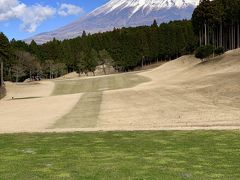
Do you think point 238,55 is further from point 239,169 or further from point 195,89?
point 239,169

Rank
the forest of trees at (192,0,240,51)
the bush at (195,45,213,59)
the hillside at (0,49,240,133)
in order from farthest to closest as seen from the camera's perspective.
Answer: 1. the forest of trees at (192,0,240,51)
2. the bush at (195,45,213,59)
3. the hillside at (0,49,240,133)

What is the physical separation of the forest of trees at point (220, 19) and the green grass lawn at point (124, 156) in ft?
240

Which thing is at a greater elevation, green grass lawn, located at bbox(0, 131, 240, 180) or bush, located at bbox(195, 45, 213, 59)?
green grass lawn, located at bbox(0, 131, 240, 180)

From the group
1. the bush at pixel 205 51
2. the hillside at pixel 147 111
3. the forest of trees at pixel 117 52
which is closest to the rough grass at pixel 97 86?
the bush at pixel 205 51

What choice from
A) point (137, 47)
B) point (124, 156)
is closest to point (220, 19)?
point (137, 47)

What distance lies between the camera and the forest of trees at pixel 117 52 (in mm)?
141000

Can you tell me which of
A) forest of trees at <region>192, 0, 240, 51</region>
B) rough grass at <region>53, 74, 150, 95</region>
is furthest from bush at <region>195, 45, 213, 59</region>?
rough grass at <region>53, 74, 150, 95</region>

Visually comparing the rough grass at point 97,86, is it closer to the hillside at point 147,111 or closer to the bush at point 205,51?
the bush at point 205,51

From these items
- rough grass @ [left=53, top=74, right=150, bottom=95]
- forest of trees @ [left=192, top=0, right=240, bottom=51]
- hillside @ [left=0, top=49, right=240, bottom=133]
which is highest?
forest of trees @ [left=192, top=0, right=240, bottom=51]

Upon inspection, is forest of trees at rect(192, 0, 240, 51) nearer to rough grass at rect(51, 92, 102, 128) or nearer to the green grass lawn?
rough grass at rect(51, 92, 102, 128)

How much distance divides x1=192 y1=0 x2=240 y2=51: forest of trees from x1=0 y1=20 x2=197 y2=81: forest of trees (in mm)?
22391

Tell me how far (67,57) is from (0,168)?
13970 centimetres

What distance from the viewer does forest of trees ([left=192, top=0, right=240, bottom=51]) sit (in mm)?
97812

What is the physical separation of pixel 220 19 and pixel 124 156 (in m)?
89.5
